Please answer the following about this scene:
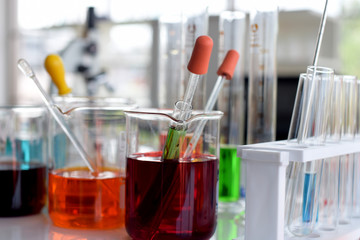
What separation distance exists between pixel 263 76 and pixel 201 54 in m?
0.36

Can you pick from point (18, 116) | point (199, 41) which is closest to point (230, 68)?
point (199, 41)

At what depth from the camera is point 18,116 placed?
34.1 inches

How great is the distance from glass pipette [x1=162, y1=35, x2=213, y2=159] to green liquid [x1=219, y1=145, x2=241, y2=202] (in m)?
0.31

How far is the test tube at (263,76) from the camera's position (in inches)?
37.8

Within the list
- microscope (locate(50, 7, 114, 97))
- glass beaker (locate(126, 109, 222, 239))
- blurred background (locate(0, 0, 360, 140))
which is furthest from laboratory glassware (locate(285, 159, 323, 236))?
blurred background (locate(0, 0, 360, 140))

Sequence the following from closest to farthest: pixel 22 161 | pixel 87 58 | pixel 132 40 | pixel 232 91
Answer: pixel 22 161
pixel 232 91
pixel 87 58
pixel 132 40

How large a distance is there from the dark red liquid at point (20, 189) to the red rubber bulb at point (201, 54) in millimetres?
395

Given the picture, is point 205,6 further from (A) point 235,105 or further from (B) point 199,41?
(B) point 199,41

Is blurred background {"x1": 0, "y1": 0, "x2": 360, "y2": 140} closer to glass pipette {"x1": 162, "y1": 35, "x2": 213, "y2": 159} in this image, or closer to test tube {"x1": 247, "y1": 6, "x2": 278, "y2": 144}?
test tube {"x1": 247, "y1": 6, "x2": 278, "y2": 144}

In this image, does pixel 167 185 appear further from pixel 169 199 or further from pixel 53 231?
pixel 53 231

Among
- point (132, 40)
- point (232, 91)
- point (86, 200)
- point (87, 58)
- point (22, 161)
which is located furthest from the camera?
point (132, 40)

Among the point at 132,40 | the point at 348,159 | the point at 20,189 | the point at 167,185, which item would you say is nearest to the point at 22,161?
the point at 20,189

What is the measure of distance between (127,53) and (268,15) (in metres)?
4.63

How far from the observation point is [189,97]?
0.65 metres
